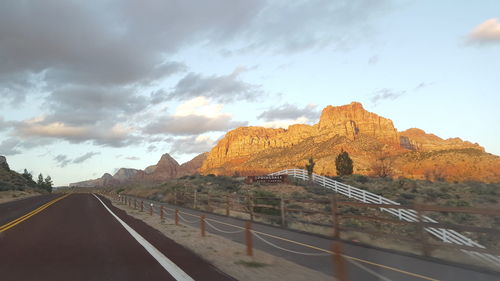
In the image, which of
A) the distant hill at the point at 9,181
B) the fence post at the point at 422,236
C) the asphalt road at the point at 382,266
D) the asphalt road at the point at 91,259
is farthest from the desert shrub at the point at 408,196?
the distant hill at the point at 9,181

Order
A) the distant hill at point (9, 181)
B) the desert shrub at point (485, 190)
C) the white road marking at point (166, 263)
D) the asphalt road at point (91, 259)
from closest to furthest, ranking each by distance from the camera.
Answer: the white road marking at point (166, 263) → the asphalt road at point (91, 259) → the desert shrub at point (485, 190) → the distant hill at point (9, 181)

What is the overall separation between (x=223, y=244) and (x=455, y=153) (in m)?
109

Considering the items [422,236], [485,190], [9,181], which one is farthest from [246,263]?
[9,181]

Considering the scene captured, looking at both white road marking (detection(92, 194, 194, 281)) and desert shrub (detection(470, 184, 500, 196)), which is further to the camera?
desert shrub (detection(470, 184, 500, 196))

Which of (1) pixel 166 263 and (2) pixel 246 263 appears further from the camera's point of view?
(2) pixel 246 263

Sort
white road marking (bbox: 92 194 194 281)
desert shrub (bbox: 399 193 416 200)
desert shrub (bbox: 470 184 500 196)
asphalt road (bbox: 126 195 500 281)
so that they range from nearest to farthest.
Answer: white road marking (bbox: 92 194 194 281) < asphalt road (bbox: 126 195 500 281) < desert shrub (bbox: 399 193 416 200) < desert shrub (bbox: 470 184 500 196)

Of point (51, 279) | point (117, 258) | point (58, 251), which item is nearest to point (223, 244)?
point (117, 258)

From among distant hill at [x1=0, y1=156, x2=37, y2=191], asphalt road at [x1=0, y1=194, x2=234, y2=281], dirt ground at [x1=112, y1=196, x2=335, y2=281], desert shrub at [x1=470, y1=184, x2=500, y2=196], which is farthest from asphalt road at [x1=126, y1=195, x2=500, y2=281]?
distant hill at [x1=0, y1=156, x2=37, y2=191]

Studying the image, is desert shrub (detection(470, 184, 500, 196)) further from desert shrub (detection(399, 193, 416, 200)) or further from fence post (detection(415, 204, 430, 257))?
fence post (detection(415, 204, 430, 257))

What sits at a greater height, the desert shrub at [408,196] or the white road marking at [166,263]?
the desert shrub at [408,196]

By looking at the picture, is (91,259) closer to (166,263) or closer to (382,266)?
(166,263)

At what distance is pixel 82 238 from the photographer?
12703mm

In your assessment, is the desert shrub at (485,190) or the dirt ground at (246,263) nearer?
the dirt ground at (246,263)

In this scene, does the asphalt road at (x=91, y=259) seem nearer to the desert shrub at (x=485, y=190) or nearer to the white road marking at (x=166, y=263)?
the white road marking at (x=166, y=263)
